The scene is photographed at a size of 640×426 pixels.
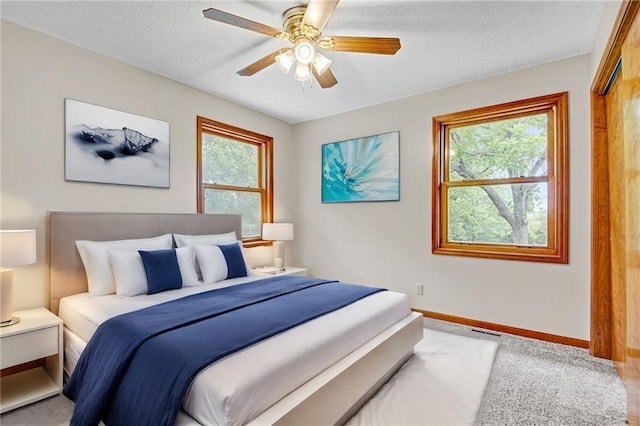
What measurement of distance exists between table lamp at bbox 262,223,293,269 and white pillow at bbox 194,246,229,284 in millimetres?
1145

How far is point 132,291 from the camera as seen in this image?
95.7 inches

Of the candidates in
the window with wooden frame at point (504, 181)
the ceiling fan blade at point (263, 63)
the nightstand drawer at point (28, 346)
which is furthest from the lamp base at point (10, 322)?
the window with wooden frame at point (504, 181)

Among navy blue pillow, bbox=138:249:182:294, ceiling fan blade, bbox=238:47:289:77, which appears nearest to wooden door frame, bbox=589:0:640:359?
ceiling fan blade, bbox=238:47:289:77

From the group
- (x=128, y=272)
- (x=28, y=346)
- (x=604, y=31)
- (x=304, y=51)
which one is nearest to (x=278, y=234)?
(x=128, y=272)

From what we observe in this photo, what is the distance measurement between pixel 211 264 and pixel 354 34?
2346 millimetres

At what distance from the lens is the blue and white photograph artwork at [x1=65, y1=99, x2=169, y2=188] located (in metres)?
2.69

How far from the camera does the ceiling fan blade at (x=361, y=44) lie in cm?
209

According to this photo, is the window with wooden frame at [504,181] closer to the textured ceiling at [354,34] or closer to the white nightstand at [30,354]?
the textured ceiling at [354,34]

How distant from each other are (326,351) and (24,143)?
2.73 m

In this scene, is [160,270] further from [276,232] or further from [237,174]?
[237,174]

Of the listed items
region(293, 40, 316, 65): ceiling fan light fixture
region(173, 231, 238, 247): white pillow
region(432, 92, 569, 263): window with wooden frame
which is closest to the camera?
region(293, 40, 316, 65): ceiling fan light fixture

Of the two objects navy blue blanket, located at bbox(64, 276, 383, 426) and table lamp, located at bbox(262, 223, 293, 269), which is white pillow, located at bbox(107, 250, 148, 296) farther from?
table lamp, located at bbox(262, 223, 293, 269)

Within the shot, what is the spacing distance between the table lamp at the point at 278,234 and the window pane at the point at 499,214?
79.4 inches

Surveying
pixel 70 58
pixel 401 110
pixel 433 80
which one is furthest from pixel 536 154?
pixel 70 58
